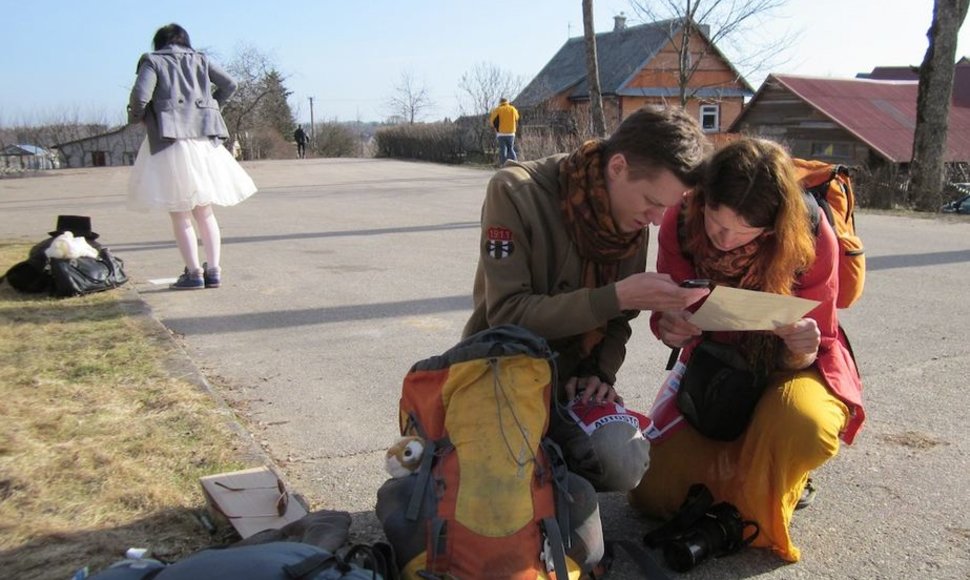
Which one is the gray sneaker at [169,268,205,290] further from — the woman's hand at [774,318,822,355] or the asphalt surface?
the woman's hand at [774,318,822,355]

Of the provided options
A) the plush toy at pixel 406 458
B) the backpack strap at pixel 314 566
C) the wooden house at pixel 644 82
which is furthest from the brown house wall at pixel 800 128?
the backpack strap at pixel 314 566

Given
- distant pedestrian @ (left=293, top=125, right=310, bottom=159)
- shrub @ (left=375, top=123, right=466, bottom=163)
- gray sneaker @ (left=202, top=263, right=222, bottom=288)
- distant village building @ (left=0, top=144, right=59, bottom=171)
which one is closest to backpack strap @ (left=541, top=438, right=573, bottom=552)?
gray sneaker @ (left=202, top=263, right=222, bottom=288)

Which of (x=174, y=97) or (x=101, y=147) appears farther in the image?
(x=101, y=147)

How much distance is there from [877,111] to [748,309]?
24650 millimetres

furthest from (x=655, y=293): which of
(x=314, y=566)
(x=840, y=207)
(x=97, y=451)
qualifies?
(x=97, y=451)

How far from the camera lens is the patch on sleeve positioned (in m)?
2.57

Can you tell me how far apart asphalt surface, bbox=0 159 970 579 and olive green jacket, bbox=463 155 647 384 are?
0.76m

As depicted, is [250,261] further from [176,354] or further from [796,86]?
[796,86]

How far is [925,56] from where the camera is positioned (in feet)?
44.0

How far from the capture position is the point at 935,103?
13547 mm

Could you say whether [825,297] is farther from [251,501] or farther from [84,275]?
[84,275]

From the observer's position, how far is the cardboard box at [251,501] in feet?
8.02

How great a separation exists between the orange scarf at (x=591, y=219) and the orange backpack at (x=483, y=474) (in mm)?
443

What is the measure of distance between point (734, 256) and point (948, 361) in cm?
256
